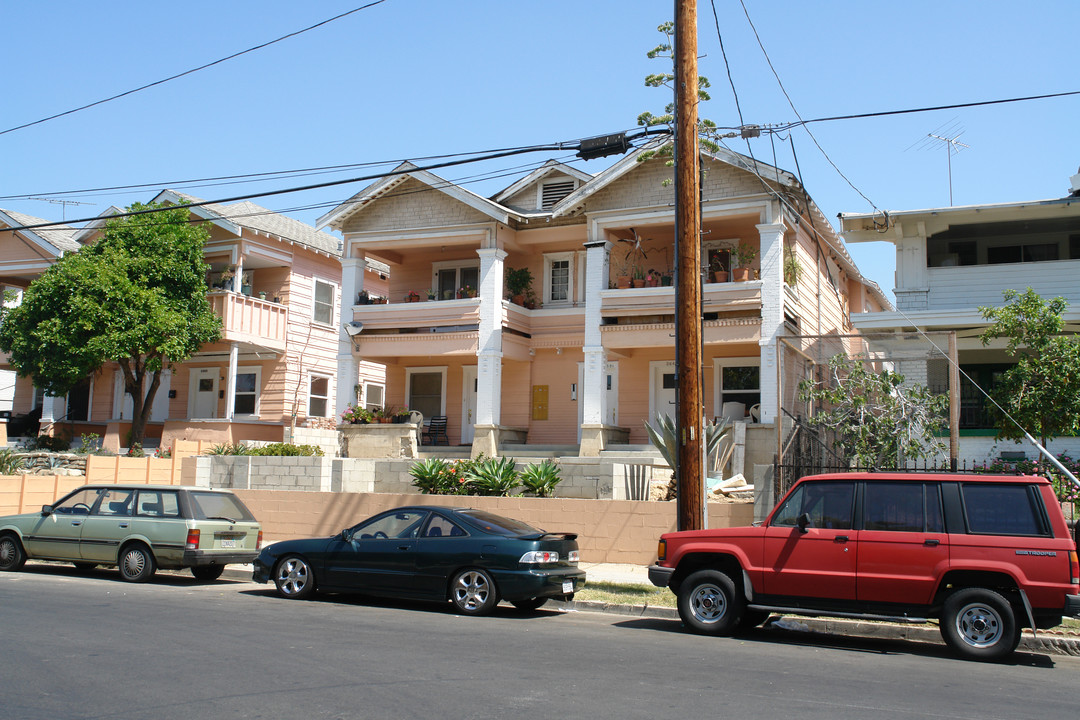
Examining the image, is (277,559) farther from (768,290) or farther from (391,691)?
(768,290)

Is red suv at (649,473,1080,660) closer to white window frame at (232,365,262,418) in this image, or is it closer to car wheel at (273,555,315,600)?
car wheel at (273,555,315,600)

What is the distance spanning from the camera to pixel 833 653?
923 centimetres

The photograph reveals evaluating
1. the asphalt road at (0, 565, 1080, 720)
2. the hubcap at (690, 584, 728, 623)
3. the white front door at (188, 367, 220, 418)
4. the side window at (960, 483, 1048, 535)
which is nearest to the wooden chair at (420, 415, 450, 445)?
the white front door at (188, 367, 220, 418)

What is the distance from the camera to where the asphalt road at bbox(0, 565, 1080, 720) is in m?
6.37

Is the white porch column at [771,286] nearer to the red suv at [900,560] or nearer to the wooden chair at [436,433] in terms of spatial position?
the wooden chair at [436,433]

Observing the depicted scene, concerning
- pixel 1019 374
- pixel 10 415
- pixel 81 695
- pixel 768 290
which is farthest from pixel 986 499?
pixel 10 415

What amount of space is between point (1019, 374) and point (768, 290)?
25.4 ft

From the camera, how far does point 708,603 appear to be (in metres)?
10.1

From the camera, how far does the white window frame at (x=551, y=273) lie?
25.2 m

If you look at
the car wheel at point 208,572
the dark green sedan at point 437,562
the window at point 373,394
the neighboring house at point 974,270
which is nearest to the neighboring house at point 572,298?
the neighboring house at point 974,270

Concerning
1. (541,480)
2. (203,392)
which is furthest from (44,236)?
(541,480)

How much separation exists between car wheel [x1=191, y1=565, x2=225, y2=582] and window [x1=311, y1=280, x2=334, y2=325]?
16570 mm

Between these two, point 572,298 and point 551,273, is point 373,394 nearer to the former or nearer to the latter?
point 551,273

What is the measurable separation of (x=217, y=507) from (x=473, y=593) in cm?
536
